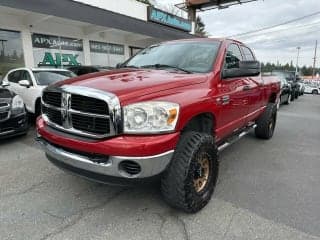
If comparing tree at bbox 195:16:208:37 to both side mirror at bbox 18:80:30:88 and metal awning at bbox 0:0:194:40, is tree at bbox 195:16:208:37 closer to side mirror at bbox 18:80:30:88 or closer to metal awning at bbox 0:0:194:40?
metal awning at bbox 0:0:194:40

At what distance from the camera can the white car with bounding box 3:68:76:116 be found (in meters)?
7.46

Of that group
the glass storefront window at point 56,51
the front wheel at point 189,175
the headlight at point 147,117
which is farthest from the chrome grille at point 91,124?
the glass storefront window at point 56,51

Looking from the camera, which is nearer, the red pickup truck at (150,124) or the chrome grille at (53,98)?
the red pickup truck at (150,124)

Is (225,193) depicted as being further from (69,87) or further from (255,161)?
(69,87)

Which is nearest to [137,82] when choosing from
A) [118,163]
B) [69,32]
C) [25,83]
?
[118,163]

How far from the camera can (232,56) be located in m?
4.50

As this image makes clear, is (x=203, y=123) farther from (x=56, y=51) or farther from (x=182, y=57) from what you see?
(x=56, y=51)

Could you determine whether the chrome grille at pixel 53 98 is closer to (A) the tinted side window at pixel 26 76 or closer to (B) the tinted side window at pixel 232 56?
(B) the tinted side window at pixel 232 56

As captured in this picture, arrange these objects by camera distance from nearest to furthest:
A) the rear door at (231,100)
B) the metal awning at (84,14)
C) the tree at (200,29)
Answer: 1. the rear door at (231,100)
2. the metal awning at (84,14)
3. the tree at (200,29)

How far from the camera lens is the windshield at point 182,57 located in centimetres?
393

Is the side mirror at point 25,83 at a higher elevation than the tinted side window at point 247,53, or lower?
lower

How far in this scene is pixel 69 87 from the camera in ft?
10.1

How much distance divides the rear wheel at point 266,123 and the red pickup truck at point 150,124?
2477 millimetres

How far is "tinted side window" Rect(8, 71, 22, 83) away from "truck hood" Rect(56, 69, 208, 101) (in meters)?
5.76
